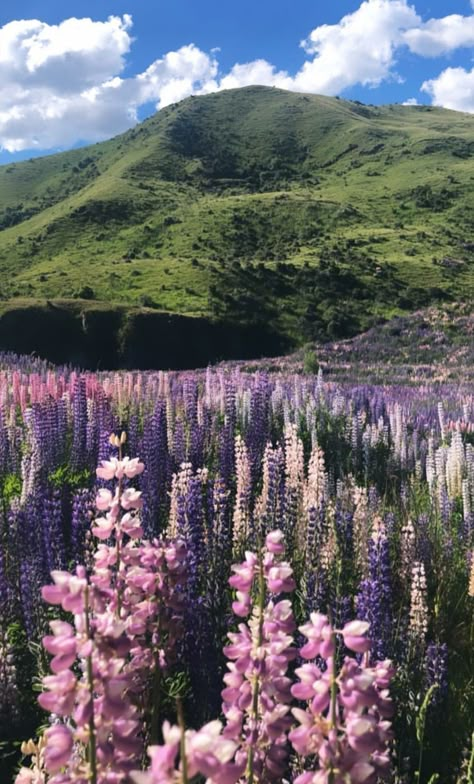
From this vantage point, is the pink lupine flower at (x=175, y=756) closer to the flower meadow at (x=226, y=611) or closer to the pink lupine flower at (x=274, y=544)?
the flower meadow at (x=226, y=611)

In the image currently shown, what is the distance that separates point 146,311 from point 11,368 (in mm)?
34236

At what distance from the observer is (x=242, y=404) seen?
528 inches

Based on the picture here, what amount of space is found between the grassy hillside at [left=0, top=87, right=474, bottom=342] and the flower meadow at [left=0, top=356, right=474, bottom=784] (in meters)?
48.3

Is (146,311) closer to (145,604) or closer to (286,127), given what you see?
(145,604)

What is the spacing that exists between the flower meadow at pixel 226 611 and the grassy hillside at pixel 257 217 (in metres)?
48.3

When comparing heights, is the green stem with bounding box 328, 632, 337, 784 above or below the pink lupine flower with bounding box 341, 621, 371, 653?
below

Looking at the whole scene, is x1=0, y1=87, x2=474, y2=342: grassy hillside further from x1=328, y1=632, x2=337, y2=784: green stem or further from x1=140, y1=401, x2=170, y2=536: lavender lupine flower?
x1=328, y1=632, x2=337, y2=784: green stem

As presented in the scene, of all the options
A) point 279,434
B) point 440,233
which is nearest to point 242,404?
point 279,434

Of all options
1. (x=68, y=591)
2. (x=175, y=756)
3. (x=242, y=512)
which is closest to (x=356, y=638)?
(x=175, y=756)

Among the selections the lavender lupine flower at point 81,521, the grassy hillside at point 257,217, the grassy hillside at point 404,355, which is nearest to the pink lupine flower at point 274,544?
the lavender lupine flower at point 81,521

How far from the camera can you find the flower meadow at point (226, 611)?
163 cm

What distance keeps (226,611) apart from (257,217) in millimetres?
97262

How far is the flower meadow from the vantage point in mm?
1632

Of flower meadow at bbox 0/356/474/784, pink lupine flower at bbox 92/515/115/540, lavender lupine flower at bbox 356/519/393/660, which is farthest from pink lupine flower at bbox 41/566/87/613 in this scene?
lavender lupine flower at bbox 356/519/393/660
